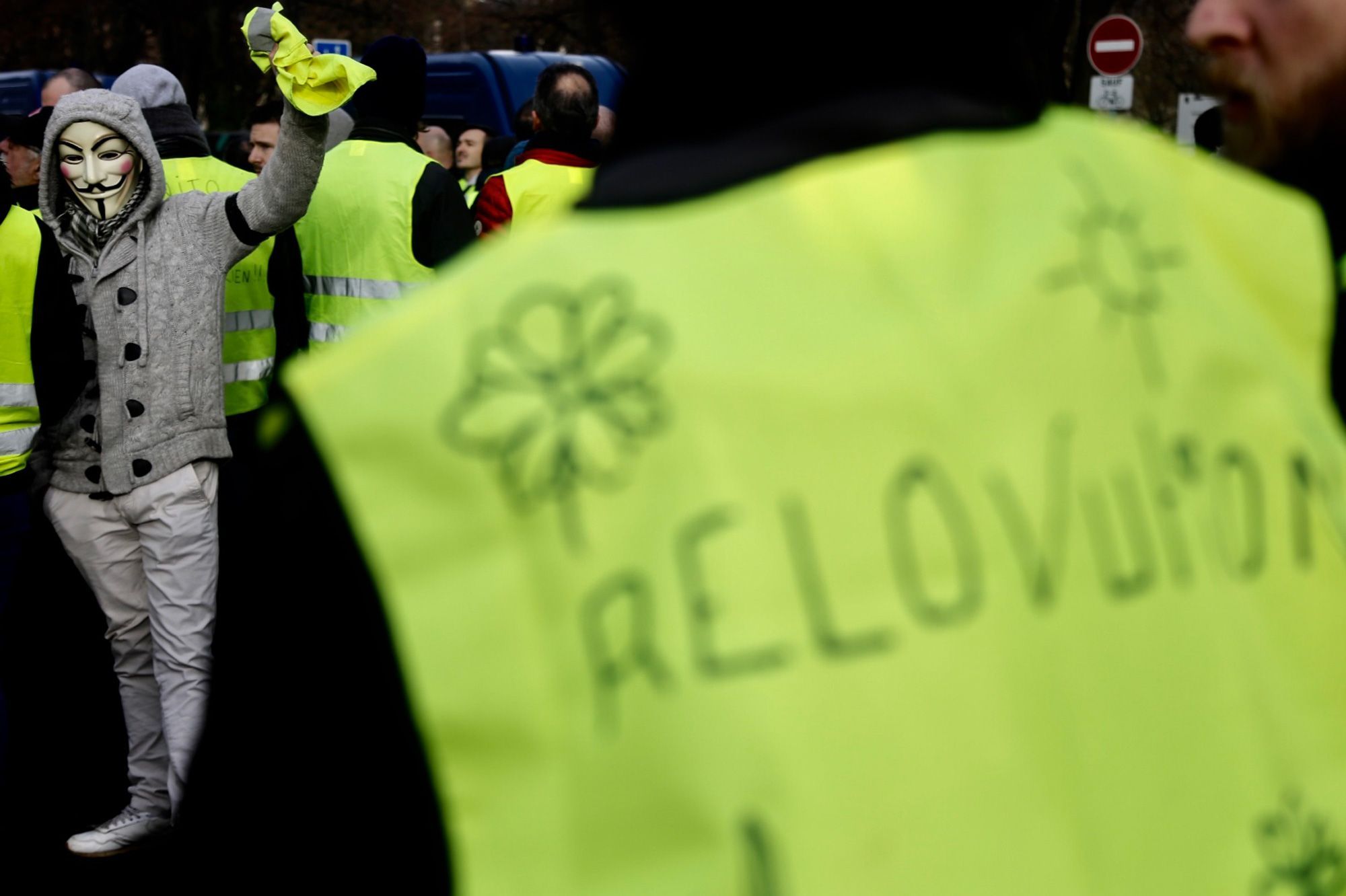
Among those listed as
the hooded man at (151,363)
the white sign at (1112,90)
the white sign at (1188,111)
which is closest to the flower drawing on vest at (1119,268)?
the hooded man at (151,363)

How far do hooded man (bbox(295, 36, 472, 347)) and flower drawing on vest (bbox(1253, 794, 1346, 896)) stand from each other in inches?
179

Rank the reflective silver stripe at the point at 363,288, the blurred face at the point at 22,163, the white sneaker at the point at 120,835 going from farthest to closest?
the blurred face at the point at 22,163
the reflective silver stripe at the point at 363,288
the white sneaker at the point at 120,835

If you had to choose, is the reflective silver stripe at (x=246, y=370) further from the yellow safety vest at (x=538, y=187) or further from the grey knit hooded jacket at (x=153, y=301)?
the yellow safety vest at (x=538, y=187)

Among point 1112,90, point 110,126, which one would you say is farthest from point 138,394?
point 1112,90

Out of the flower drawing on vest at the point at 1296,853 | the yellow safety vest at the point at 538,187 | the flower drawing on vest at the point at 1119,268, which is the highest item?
the yellow safety vest at the point at 538,187

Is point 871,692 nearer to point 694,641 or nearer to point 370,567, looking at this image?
point 694,641

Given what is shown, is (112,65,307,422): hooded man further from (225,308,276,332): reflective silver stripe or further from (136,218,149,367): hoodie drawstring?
(136,218,149,367): hoodie drawstring

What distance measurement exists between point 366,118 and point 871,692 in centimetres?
507

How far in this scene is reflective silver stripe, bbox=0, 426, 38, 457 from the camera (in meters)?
4.43

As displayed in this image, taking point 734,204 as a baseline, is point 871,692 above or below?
below

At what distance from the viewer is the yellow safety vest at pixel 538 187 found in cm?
606

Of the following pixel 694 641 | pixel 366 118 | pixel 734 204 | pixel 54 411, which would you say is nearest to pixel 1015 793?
pixel 694 641

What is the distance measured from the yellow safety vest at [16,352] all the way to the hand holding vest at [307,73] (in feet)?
2.59

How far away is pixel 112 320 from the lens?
15.0 ft
